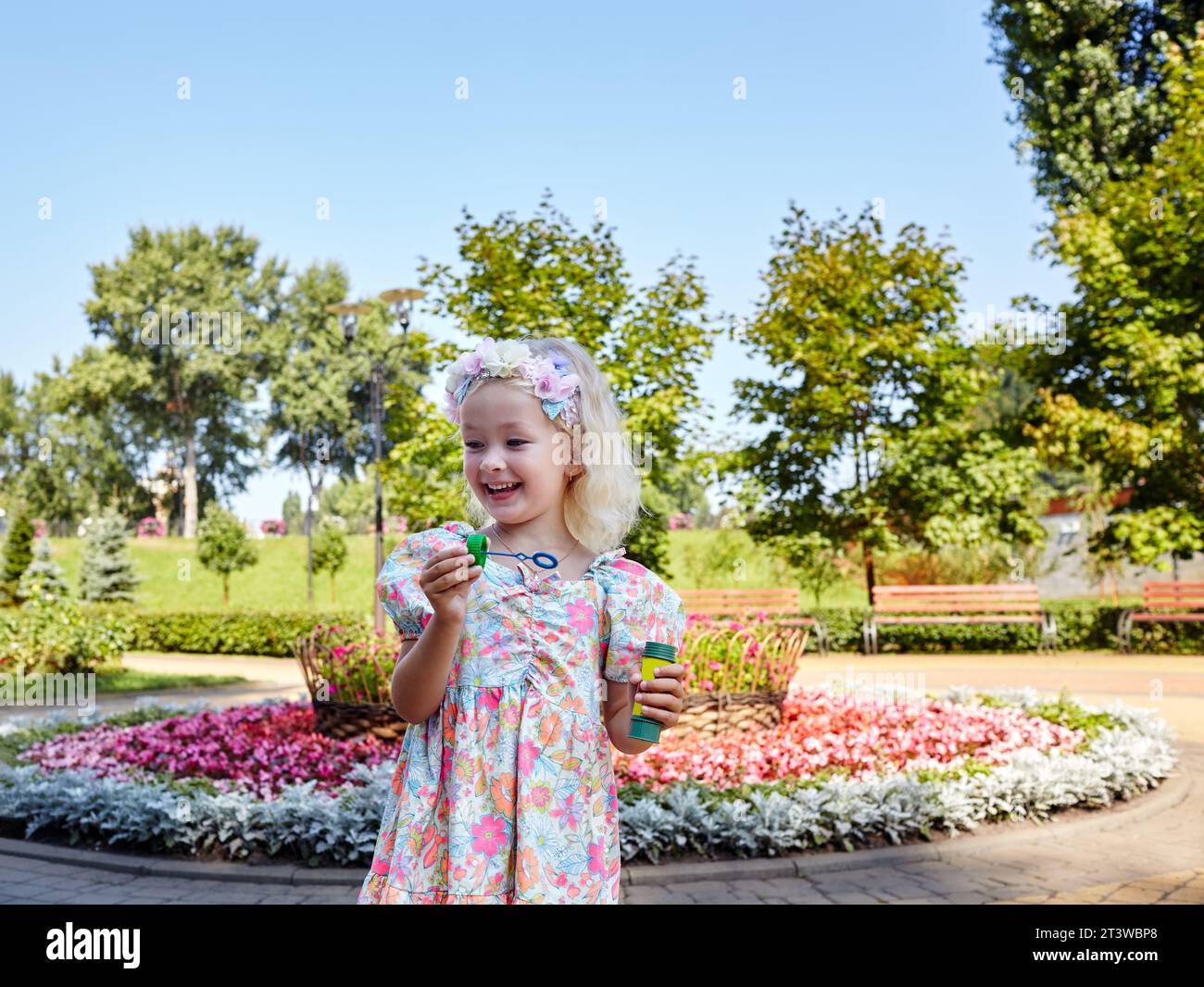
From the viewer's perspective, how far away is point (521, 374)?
2.11 metres

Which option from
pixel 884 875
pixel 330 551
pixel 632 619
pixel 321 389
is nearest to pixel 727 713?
pixel 884 875

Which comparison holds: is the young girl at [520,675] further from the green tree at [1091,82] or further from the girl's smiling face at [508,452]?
the green tree at [1091,82]

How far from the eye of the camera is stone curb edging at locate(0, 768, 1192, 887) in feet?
14.5

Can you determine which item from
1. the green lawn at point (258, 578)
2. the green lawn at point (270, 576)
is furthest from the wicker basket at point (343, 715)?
the green lawn at point (258, 578)

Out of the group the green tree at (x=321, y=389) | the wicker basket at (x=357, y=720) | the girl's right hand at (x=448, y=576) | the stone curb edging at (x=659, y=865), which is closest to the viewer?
the girl's right hand at (x=448, y=576)

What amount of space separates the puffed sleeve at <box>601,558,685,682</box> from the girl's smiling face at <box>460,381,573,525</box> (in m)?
0.25

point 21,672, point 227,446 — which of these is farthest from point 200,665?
point 227,446

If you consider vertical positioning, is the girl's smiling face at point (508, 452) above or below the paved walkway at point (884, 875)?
above

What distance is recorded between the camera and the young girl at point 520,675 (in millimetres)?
1973

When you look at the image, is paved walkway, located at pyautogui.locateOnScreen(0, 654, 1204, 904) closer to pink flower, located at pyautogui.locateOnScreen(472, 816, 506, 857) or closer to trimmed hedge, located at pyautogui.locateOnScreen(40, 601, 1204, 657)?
pink flower, located at pyautogui.locateOnScreen(472, 816, 506, 857)

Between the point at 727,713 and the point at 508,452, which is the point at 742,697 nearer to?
the point at 727,713

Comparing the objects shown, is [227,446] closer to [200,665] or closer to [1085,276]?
[200,665]

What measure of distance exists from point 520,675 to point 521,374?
61cm
